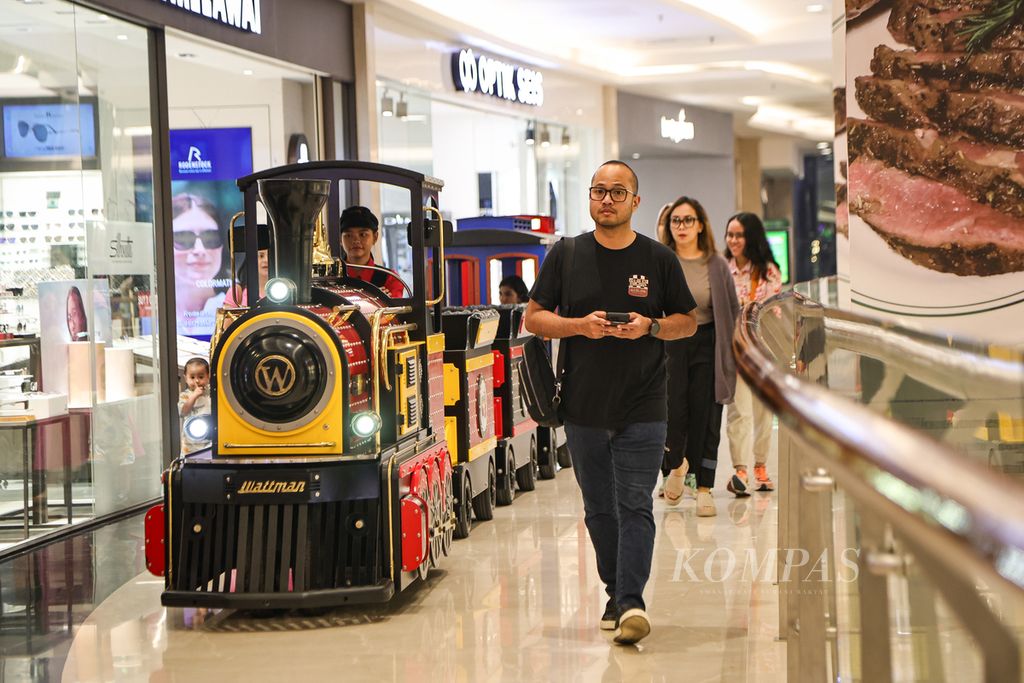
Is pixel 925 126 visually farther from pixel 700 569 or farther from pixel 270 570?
pixel 270 570

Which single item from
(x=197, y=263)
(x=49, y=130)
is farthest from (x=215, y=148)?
(x=49, y=130)

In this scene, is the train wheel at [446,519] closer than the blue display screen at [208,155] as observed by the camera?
Yes

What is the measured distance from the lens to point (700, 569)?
19.2 ft

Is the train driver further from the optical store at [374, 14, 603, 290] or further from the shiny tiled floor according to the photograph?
the optical store at [374, 14, 603, 290]

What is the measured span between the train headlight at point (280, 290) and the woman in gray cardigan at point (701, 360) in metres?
2.54

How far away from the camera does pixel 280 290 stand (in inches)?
204

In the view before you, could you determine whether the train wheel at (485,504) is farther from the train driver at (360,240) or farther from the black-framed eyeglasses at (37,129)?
the black-framed eyeglasses at (37,129)

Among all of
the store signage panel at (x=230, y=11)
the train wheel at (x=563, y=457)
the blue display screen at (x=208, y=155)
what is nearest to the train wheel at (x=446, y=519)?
the train wheel at (x=563, y=457)

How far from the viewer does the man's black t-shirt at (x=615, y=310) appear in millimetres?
4559

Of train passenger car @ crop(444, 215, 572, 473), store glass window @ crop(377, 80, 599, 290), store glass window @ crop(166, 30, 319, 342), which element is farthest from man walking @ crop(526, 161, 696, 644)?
store glass window @ crop(377, 80, 599, 290)

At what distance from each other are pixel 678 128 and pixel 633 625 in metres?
17.3

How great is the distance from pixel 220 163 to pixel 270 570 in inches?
281

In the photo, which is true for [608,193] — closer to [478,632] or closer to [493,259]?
[478,632]

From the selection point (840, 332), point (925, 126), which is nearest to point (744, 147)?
point (925, 126)
